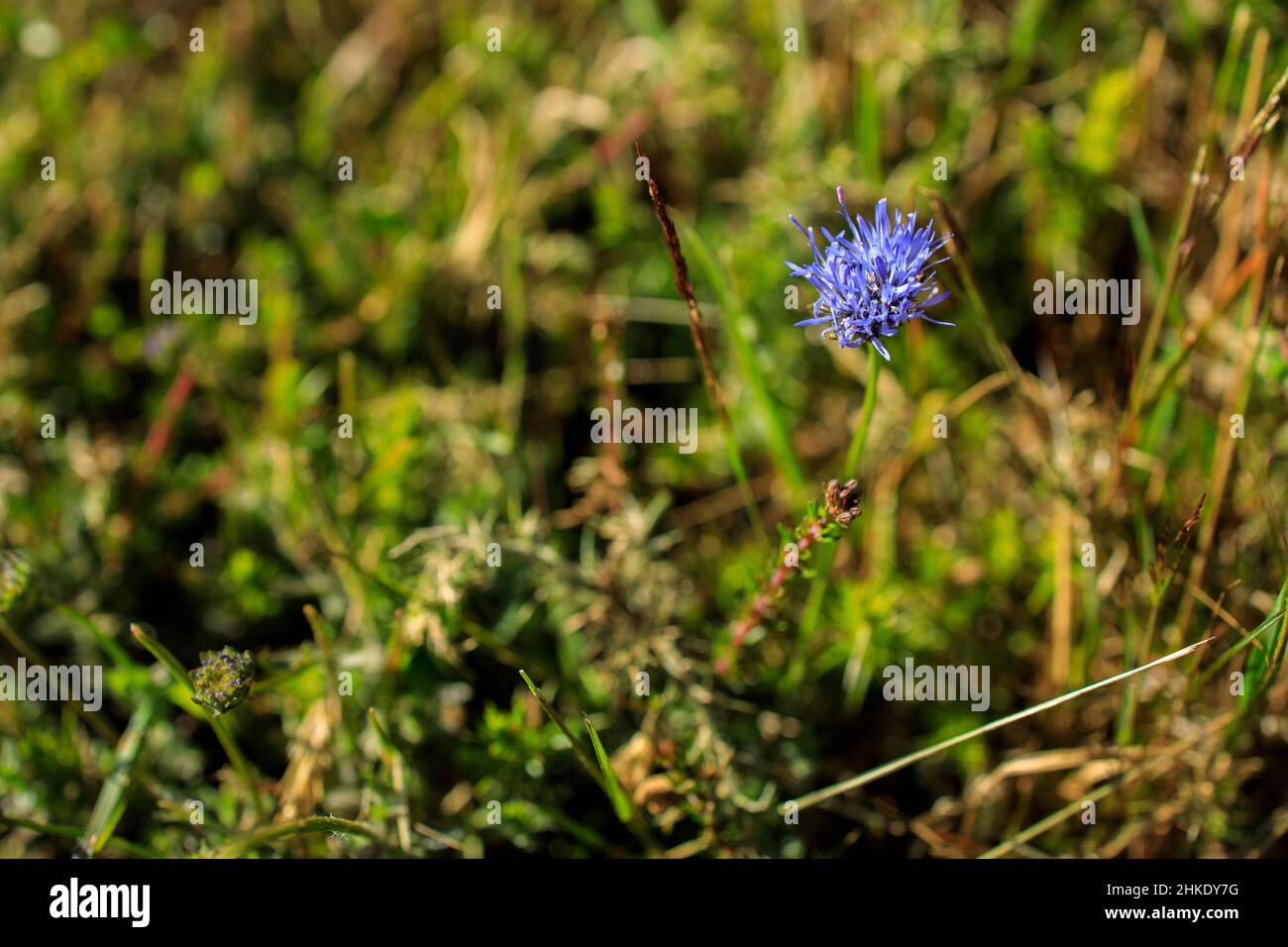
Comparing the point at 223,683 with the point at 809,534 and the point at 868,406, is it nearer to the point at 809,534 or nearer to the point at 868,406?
the point at 809,534

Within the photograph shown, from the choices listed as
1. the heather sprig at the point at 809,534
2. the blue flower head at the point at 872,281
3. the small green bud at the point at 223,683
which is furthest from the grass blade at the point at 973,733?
the small green bud at the point at 223,683

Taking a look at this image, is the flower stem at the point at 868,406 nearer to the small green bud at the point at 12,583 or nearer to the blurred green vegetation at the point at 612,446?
the blurred green vegetation at the point at 612,446

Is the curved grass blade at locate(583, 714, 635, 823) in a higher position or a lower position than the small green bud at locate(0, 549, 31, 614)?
lower

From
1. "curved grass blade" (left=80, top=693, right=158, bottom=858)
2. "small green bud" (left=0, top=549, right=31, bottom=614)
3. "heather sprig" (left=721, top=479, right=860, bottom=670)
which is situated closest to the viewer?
"heather sprig" (left=721, top=479, right=860, bottom=670)

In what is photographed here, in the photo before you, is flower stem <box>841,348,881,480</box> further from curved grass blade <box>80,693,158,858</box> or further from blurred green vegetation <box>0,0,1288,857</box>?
curved grass blade <box>80,693,158,858</box>

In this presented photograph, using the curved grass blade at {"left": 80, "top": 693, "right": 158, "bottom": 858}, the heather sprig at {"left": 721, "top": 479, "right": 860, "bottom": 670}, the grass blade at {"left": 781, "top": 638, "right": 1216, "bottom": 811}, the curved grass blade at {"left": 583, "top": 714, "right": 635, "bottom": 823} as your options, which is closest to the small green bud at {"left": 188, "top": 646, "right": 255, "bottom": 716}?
the curved grass blade at {"left": 80, "top": 693, "right": 158, "bottom": 858}

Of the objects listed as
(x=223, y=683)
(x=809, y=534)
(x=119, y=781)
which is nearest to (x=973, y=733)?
(x=809, y=534)

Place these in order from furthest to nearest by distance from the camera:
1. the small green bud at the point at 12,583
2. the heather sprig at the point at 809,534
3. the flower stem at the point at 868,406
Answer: the small green bud at the point at 12,583
the flower stem at the point at 868,406
the heather sprig at the point at 809,534

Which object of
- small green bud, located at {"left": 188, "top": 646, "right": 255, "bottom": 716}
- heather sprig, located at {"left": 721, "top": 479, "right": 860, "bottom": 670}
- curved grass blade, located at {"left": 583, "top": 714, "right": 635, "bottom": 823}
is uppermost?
heather sprig, located at {"left": 721, "top": 479, "right": 860, "bottom": 670}
